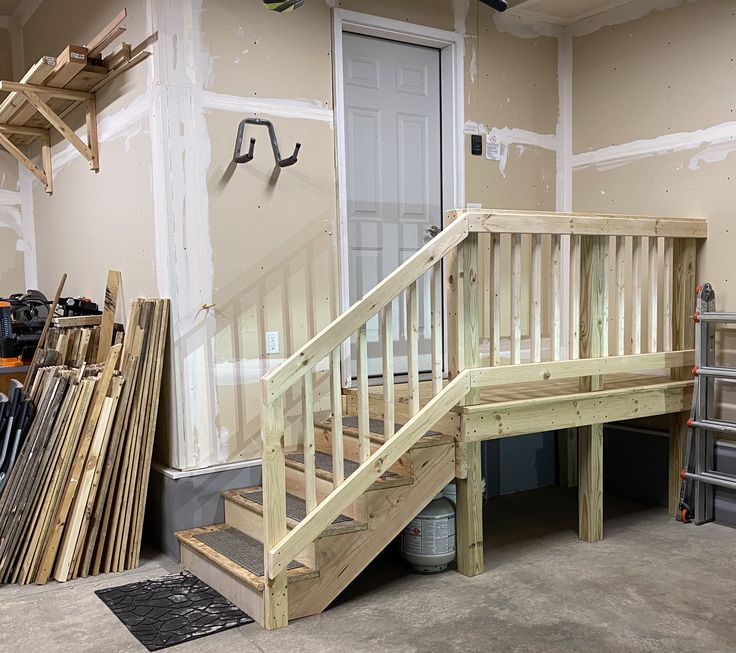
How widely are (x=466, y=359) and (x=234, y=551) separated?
1.33 metres

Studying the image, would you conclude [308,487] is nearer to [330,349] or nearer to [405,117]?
[330,349]

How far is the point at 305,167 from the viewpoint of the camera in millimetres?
3912

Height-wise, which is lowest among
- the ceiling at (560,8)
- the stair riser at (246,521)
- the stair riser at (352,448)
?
the stair riser at (246,521)

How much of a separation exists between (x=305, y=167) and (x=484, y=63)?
1.48 m

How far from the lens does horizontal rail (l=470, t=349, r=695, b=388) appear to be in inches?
133

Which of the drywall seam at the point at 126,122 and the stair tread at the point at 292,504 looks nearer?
the stair tread at the point at 292,504

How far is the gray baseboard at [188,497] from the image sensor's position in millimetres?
3625

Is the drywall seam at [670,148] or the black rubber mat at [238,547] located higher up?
the drywall seam at [670,148]

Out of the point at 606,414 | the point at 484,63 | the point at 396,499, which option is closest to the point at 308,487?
the point at 396,499

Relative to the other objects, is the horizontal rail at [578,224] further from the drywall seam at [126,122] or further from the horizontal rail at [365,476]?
the drywall seam at [126,122]

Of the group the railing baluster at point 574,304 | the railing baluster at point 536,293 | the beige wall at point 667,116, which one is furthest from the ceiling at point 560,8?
the railing baluster at point 536,293

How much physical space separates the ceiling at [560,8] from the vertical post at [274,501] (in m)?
3.09

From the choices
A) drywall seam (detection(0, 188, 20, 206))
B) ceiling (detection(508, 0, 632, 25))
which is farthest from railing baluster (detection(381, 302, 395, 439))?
drywall seam (detection(0, 188, 20, 206))

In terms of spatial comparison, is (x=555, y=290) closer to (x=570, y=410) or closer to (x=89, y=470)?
(x=570, y=410)
